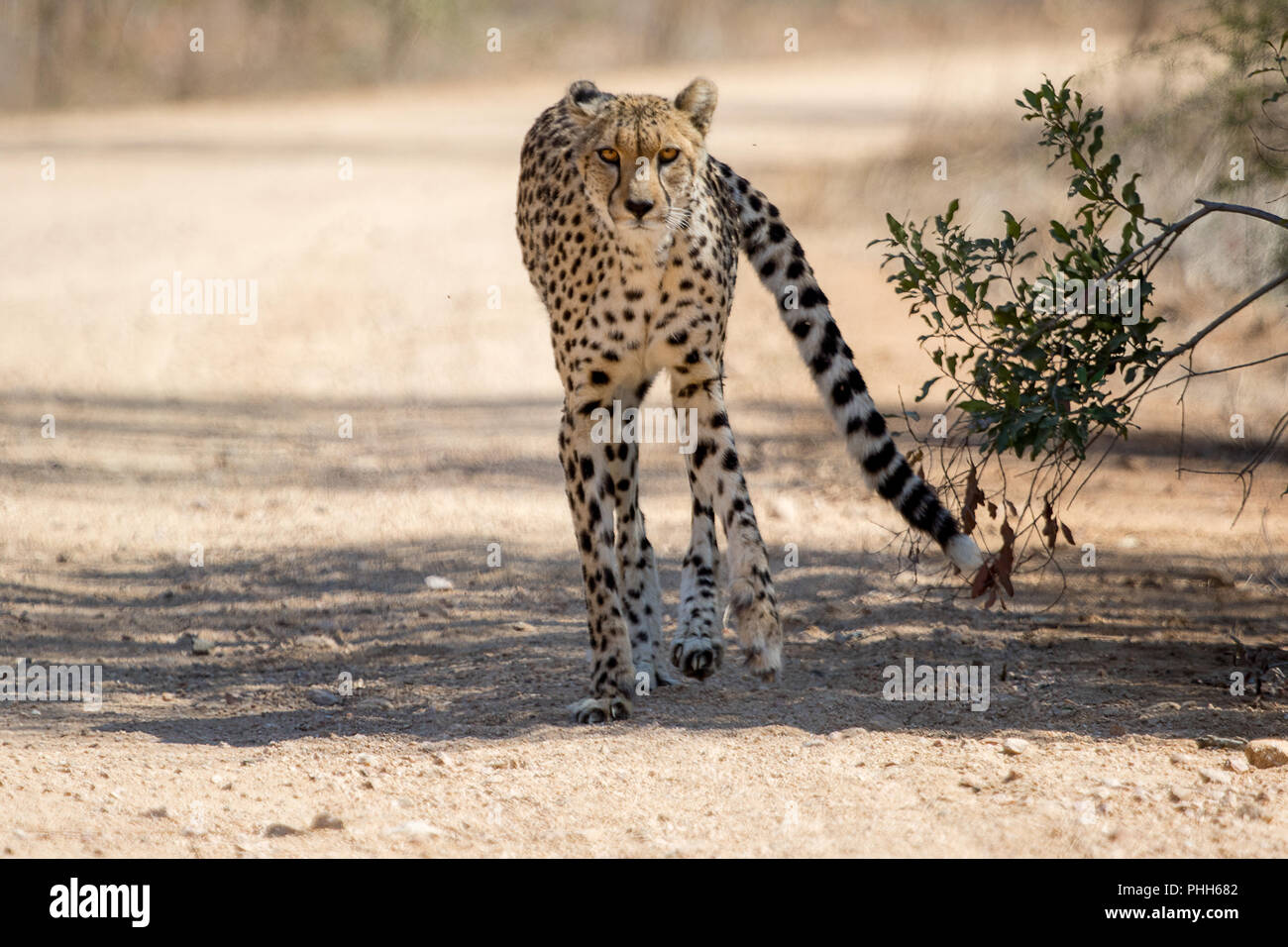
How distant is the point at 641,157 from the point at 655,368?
0.77 m

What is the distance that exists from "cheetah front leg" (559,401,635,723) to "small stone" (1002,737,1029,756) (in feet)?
4.22

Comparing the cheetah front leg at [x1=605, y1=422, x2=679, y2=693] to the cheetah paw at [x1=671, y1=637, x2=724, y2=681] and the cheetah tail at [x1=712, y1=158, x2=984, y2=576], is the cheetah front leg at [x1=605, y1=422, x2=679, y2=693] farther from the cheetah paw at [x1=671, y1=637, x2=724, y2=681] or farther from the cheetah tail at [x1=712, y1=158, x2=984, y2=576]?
the cheetah tail at [x1=712, y1=158, x2=984, y2=576]

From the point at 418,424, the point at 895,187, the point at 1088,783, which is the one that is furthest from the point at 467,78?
the point at 1088,783

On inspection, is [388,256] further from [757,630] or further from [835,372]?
[757,630]

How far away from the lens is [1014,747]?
4805mm

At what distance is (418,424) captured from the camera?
30.9ft

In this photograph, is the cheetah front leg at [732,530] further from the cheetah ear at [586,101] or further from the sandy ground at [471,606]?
the cheetah ear at [586,101]

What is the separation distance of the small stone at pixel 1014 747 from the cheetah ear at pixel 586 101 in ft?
8.24

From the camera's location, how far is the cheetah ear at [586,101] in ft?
17.4

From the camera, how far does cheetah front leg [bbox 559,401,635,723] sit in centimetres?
534

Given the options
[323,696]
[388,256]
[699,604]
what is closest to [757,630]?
[699,604]

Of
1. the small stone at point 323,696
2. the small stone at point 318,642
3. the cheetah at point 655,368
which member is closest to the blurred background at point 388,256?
the small stone at point 318,642
